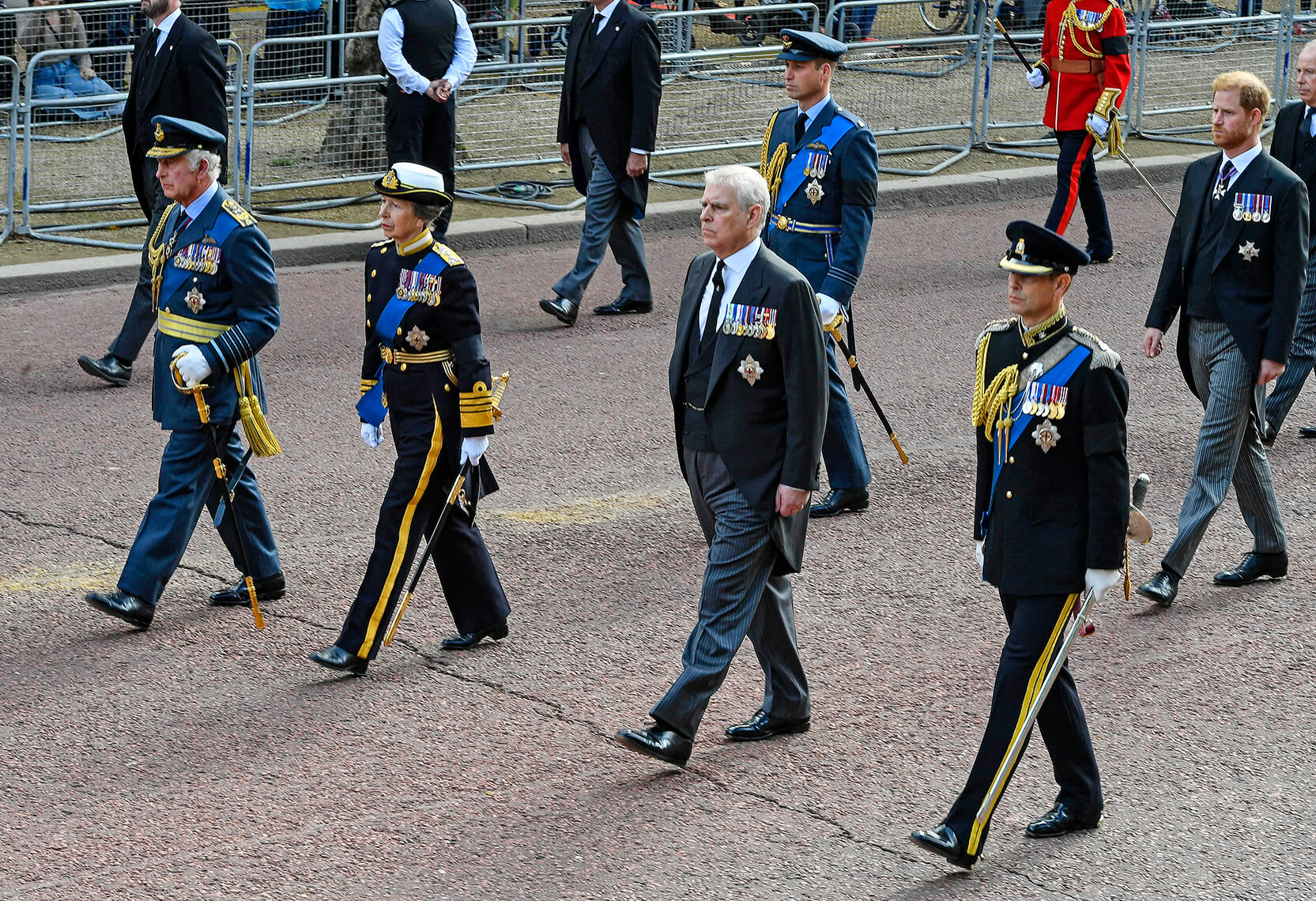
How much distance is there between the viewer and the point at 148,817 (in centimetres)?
530

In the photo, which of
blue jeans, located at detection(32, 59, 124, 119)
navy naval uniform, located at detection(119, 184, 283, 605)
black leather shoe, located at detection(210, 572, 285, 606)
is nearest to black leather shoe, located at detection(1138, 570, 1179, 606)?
black leather shoe, located at detection(210, 572, 285, 606)

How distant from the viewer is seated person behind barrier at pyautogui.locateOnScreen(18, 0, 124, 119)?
13.0m

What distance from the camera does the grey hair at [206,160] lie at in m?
6.83

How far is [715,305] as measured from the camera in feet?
18.9

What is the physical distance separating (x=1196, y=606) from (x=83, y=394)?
5804mm

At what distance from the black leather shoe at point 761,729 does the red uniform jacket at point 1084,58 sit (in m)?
7.95

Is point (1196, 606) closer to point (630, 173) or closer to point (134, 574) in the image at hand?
point (134, 574)

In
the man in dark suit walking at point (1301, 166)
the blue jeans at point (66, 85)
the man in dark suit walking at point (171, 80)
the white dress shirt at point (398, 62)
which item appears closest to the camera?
the man in dark suit walking at point (1301, 166)

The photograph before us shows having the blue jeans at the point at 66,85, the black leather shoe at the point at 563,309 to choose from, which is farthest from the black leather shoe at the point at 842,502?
the blue jeans at the point at 66,85

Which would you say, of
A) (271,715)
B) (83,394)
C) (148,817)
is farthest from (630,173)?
(148,817)

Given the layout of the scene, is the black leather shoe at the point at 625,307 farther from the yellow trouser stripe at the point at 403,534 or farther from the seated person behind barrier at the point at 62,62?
the yellow trouser stripe at the point at 403,534

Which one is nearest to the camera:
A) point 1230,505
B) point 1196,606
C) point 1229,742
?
point 1229,742

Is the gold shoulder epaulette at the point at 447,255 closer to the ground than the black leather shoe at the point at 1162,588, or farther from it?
farther from it

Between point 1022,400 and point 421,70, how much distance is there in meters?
7.91
